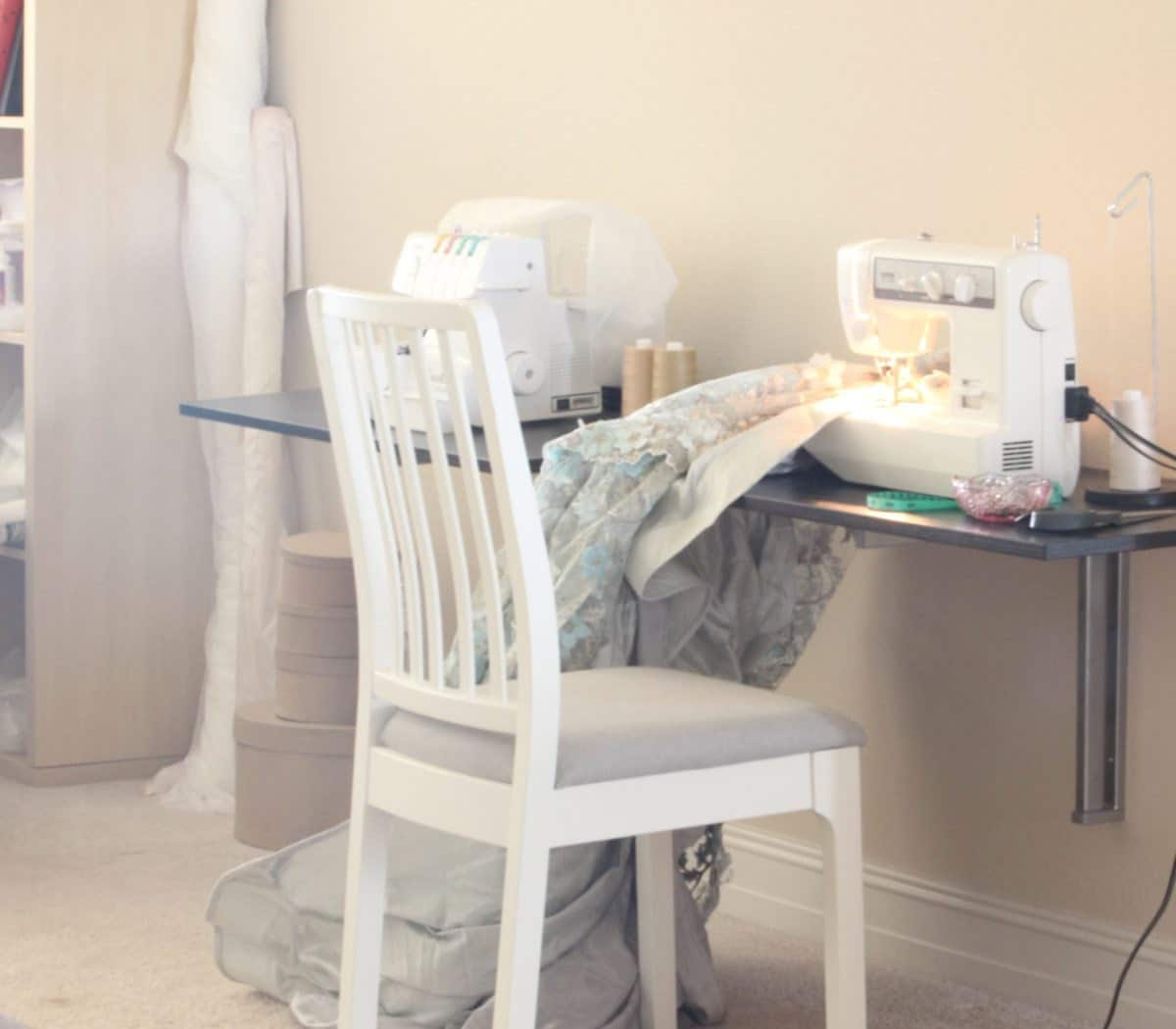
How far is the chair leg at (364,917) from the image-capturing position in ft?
7.40

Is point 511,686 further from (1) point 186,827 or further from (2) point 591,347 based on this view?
(1) point 186,827

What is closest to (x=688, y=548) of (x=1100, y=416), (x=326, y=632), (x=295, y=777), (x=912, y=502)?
(x=912, y=502)

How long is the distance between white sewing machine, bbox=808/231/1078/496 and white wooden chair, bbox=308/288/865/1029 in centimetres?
31

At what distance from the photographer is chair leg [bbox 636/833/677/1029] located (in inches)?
99.0

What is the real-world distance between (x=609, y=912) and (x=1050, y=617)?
2.28ft

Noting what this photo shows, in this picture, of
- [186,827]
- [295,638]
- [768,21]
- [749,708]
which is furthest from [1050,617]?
[186,827]

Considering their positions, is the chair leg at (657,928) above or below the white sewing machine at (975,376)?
below

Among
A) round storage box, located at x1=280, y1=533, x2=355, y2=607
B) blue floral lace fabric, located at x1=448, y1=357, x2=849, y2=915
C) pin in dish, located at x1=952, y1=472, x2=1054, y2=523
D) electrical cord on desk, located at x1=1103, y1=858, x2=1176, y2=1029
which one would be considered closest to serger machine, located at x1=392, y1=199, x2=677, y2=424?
blue floral lace fabric, located at x1=448, y1=357, x2=849, y2=915

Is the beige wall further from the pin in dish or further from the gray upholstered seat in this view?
the gray upholstered seat

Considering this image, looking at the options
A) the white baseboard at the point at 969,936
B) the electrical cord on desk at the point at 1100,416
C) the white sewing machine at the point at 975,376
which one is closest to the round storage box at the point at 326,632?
the white baseboard at the point at 969,936

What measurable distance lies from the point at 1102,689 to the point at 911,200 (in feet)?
2.43

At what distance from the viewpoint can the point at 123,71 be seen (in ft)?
12.2

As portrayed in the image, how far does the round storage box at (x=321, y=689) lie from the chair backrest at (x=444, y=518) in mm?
1145

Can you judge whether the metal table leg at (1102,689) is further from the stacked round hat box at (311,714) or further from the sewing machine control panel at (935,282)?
the stacked round hat box at (311,714)
